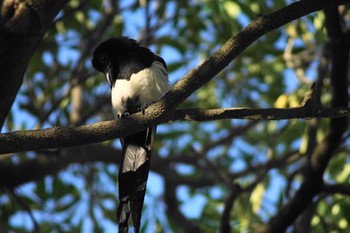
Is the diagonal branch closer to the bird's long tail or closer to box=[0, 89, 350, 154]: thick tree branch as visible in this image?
box=[0, 89, 350, 154]: thick tree branch

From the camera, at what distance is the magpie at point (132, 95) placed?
3.28 meters

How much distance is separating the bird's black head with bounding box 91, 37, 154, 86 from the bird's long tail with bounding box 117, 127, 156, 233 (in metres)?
0.47

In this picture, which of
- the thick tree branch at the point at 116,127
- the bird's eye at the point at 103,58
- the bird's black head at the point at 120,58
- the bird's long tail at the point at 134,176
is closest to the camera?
the thick tree branch at the point at 116,127

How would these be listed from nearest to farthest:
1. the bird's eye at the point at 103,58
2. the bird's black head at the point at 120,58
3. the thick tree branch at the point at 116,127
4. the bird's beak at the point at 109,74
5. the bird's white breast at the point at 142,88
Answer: the thick tree branch at the point at 116,127 → the bird's white breast at the point at 142,88 → the bird's black head at the point at 120,58 → the bird's beak at the point at 109,74 → the bird's eye at the point at 103,58

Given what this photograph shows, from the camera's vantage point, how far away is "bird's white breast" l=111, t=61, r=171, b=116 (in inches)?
146

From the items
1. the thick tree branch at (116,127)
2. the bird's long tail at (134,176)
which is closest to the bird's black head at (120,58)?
the bird's long tail at (134,176)

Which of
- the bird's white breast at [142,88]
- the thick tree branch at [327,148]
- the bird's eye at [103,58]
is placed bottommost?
the thick tree branch at [327,148]

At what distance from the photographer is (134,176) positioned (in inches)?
134

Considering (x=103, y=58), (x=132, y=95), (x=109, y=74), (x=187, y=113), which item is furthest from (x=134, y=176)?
(x=103, y=58)

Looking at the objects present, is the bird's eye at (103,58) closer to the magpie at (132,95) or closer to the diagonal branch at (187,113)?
the magpie at (132,95)

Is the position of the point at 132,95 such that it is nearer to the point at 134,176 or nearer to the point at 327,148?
the point at 134,176

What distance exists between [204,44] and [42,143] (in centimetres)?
344

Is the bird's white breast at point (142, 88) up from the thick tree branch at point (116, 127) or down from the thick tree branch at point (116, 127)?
up

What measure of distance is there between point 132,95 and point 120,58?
1.40 ft
